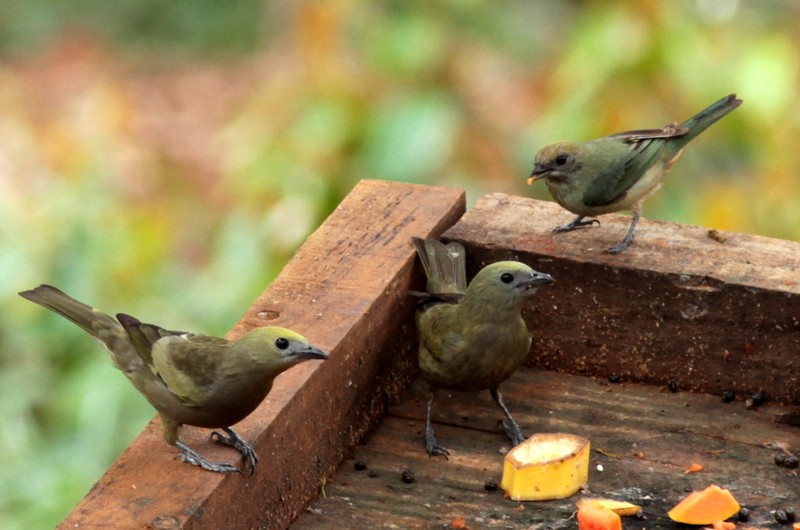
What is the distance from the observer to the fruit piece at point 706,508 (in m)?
4.02

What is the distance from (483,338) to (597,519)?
780mm

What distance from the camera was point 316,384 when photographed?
13.8 feet

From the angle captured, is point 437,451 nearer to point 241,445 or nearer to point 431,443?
point 431,443

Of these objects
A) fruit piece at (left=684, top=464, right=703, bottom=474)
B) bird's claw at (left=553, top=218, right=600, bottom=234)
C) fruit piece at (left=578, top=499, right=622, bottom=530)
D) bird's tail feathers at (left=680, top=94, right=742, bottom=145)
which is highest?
bird's tail feathers at (left=680, top=94, right=742, bottom=145)

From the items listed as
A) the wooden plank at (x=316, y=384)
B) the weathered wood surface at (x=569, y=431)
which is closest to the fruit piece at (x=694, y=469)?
the weathered wood surface at (x=569, y=431)

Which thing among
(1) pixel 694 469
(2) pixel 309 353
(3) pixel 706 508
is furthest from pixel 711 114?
(2) pixel 309 353

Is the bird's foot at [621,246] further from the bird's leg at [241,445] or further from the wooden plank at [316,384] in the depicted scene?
the bird's leg at [241,445]

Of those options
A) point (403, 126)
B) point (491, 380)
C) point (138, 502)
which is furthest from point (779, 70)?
point (138, 502)

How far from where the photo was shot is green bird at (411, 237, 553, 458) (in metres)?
4.52

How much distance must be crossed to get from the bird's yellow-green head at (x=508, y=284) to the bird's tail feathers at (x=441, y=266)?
0.27m

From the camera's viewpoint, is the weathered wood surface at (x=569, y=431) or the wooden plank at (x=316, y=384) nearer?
the wooden plank at (x=316, y=384)

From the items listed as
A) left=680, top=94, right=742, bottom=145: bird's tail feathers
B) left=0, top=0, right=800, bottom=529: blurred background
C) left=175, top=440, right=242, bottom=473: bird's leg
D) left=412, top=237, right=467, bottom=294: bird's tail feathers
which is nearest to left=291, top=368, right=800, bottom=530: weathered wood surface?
left=412, top=237, right=467, bottom=294: bird's tail feathers

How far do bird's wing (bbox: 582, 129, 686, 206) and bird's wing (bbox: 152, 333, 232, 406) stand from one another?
1.71m

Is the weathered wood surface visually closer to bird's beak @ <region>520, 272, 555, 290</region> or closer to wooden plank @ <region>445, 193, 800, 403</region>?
wooden plank @ <region>445, 193, 800, 403</region>
